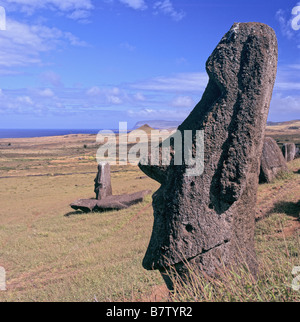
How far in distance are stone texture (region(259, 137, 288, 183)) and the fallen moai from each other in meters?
6.75

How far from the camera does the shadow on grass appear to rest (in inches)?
357

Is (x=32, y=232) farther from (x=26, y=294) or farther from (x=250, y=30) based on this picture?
(x=250, y=30)

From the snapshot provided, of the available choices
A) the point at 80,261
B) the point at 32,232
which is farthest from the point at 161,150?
the point at 32,232

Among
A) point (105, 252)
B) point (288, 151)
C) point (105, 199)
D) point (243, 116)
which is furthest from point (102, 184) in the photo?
point (243, 116)

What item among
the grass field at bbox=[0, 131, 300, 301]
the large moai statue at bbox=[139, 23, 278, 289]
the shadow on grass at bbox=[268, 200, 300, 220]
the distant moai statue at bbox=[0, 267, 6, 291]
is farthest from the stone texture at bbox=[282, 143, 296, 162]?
the large moai statue at bbox=[139, 23, 278, 289]

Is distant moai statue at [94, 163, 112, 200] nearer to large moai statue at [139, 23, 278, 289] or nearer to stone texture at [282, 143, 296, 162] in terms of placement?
stone texture at [282, 143, 296, 162]

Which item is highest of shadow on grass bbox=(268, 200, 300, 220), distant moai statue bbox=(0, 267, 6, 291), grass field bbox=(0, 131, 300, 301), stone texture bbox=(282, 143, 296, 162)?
stone texture bbox=(282, 143, 296, 162)

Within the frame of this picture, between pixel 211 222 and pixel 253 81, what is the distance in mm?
1979

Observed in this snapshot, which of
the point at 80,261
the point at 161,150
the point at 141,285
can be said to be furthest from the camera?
the point at 80,261

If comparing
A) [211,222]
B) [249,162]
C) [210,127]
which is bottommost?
[211,222]

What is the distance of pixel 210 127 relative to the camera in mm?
4289

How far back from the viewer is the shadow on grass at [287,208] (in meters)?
9.08
